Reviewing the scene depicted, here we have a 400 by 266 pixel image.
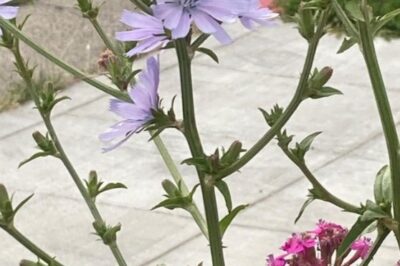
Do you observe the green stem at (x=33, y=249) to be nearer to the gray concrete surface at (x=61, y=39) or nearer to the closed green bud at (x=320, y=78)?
the closed green bud at (x=320, y=78)

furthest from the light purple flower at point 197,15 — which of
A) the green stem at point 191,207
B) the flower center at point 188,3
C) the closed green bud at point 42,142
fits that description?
the closed green bud at point 42,142

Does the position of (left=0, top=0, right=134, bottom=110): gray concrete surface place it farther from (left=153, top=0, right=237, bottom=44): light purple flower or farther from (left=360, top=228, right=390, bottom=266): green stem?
(left=153, top=0, right=237, bottom=44): light purple flower

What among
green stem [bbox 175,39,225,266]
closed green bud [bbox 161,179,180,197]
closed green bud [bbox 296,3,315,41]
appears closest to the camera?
green stem [bbox 175,39,225,266]

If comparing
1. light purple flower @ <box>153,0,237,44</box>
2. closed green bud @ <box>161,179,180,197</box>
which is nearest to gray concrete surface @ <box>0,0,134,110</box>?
closed green bud @ <box>161,179,180,197</box>

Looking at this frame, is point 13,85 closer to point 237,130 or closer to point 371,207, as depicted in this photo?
point 237,130

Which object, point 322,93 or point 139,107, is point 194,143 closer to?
point 139,107

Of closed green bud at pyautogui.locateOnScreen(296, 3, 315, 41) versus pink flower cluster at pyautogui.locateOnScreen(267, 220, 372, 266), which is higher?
closed green bud at pyautogui.locateOnScreen(296, 3, 315, 41)
